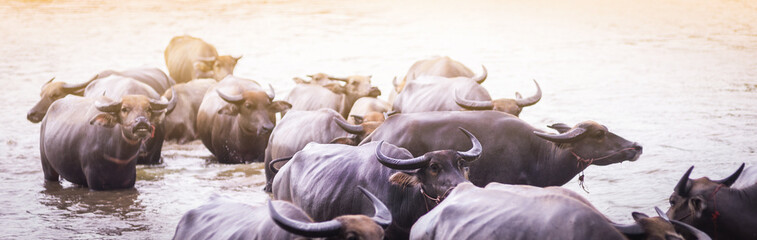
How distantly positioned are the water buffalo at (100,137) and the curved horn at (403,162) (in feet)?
13.8

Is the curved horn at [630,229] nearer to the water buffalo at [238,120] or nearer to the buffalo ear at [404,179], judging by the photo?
the buffalo ear at [404,179]

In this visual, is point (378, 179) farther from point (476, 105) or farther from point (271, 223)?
point (476, 105)

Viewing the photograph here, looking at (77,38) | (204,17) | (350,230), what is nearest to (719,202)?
(350,230)

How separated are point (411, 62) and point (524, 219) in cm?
1843

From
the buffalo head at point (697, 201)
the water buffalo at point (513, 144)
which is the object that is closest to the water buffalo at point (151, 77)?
the water buffalo at point (513, 144)

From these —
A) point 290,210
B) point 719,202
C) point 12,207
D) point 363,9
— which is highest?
point 290,210

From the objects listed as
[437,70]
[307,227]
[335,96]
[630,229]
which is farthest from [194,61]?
[630,229]

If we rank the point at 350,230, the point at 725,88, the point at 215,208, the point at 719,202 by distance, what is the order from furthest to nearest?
Result: the point at 725,88 → the point at 719,202 → the point at 215,208 → the point at 350,230

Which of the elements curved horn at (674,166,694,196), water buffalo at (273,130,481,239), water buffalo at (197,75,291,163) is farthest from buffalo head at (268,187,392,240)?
water buffalo at (197,75,291,163)

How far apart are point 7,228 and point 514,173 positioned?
5.08m

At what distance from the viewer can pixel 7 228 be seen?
9539mm

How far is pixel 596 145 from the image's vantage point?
894cm

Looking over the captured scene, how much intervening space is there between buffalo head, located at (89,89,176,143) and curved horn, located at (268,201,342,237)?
5473mm

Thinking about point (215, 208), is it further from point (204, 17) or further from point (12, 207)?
point (204, 17)
